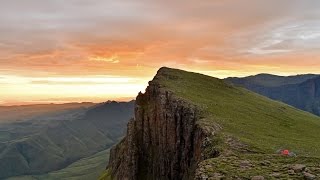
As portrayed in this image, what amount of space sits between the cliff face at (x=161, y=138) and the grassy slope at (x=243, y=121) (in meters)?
3.85

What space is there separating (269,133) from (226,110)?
1934cm

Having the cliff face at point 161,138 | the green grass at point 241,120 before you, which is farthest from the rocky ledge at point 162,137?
the green grass at point 241,120

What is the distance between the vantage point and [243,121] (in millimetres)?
85688

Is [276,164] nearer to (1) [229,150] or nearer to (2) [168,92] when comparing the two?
(1) [229,150]

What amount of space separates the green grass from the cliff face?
373cm

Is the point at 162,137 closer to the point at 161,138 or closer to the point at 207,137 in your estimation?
the point at 161,138

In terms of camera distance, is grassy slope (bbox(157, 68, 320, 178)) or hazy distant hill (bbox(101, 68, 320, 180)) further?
grassy slope (bbox(157, 68, 320, 178))

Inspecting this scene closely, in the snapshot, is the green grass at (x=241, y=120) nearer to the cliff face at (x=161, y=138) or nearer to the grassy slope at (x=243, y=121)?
the grassy slope at (x=243, y=121)

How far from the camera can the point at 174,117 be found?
97.5m

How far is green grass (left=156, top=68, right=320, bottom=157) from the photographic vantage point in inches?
2639

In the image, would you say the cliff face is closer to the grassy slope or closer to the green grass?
the green grass

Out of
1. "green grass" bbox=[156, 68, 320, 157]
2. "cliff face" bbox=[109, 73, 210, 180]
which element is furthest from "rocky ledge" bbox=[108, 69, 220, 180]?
"green grass" bbox=[156, 68, 320, 157]

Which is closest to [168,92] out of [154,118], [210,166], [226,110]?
[154,118]

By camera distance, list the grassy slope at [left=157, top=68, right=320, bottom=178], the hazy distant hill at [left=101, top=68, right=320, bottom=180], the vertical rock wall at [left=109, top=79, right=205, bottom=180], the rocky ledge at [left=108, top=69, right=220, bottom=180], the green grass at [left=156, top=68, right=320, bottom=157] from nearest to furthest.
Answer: the hazy distant hill at [left=101, top=68, right=320, bottom=180], the grassy slope at [left=157, top=68, right=320, bottom=178], the green grass at [left=156, top=68, right=320, bottom=157], the rocky ledge at [left=108, top=69, right=220, bottom=180], the vertical rock wall at [left=109, top=79, right=205, bottom=180]
